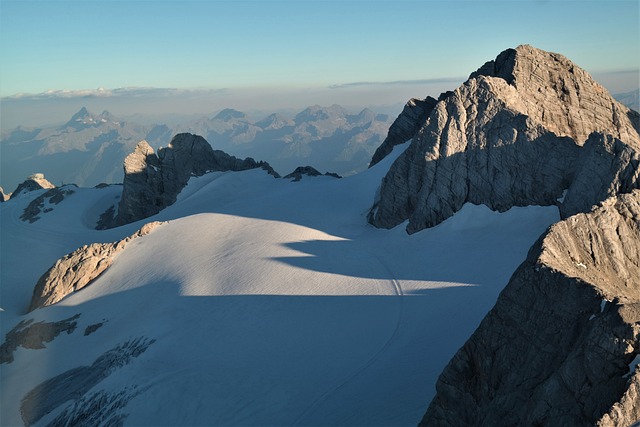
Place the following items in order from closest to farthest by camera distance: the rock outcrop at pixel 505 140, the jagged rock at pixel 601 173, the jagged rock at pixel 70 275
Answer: the jagged rock at pixel 601 173 < the rock outcrop at pixel 505 140 < the jagged rock at pixel 70 275

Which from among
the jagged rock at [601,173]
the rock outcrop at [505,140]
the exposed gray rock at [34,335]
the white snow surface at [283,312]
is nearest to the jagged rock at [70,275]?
the white snow surface at [283,312]

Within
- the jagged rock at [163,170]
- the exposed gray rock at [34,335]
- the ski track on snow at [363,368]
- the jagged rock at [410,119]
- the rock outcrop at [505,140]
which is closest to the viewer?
the ski track on snow at [363,368]

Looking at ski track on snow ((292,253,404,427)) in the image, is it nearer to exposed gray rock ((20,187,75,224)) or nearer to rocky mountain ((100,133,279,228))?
rocky mountain ((100,133,279,228))

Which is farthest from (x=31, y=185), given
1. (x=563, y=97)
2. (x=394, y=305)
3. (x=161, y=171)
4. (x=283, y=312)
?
(x=563, y=97)

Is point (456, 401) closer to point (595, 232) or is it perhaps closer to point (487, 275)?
point (595, 232)

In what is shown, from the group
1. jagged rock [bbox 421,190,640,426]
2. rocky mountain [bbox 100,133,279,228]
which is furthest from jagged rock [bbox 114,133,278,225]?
jagged rock [bbox 421,190,640,426]

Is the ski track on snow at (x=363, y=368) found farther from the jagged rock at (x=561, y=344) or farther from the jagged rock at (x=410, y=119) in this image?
the jagged rock at (x=410, y=119)

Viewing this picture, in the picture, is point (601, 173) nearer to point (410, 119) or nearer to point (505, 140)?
point (505, 140)
